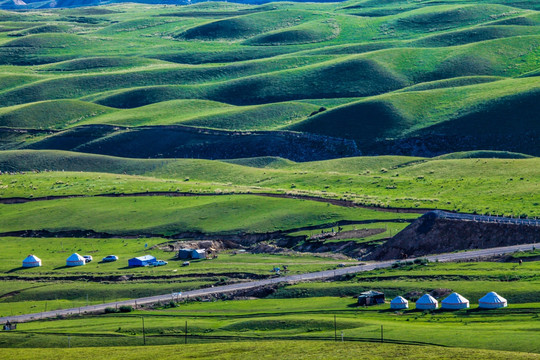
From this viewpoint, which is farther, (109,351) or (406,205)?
(406,205)

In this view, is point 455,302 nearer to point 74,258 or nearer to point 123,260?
point 123,260

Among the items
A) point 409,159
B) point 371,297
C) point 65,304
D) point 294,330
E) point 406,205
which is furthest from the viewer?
point 409,159

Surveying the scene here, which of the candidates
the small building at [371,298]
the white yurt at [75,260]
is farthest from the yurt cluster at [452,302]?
the white yurt at [75,260]

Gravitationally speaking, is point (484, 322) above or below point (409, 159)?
above

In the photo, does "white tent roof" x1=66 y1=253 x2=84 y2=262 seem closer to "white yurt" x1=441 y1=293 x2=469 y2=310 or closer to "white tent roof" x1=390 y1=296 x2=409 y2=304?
"white tent roof" x1=390 y1=296 x2=409 y2=304

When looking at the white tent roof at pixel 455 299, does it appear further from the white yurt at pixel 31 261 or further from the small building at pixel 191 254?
the white yurt at pixel 31 261

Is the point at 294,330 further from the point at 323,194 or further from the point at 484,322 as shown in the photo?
the point at 323,194

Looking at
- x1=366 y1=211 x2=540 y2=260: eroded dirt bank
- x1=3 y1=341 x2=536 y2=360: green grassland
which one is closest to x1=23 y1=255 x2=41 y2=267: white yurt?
x1=3 y1=341 x2=536 y2=360: green grassland

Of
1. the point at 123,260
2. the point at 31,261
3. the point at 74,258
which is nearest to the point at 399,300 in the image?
the point at 123,260

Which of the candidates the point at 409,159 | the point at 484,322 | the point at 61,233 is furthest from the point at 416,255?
the point at 409,159
